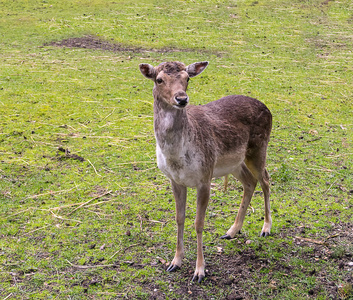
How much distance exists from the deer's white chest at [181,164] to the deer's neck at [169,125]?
7cm

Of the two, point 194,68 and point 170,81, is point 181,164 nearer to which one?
point 170,81

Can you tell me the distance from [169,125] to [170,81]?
0.48m

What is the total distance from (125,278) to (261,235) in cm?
199

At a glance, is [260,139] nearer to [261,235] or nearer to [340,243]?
[261,235]

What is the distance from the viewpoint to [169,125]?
196 inches

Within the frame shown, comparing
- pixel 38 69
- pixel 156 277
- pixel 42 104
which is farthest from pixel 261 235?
pixel 38 69

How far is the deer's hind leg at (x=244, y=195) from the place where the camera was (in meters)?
6.19

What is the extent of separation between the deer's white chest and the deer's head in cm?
55

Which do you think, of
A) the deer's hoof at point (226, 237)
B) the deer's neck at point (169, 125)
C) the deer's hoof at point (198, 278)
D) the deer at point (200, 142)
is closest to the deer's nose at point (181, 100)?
the deer at point (200, 142)

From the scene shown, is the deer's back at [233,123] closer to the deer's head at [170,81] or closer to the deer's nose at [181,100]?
the deer's head at [170,81]

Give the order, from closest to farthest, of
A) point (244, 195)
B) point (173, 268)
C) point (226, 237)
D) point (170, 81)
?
point (170, 81) → point (173, 268) → point (226, 237) → point (244, 195)

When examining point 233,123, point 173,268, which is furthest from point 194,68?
point 173,268

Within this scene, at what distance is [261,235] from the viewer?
6.28 m

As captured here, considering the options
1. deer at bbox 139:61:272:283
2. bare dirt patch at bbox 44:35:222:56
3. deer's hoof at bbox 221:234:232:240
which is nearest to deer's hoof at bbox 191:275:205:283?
deer at bbox 139:61:272:283
